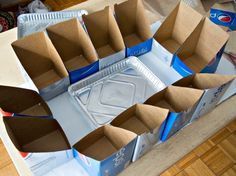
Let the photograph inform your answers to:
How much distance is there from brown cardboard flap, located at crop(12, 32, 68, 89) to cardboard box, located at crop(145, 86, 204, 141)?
0.28m

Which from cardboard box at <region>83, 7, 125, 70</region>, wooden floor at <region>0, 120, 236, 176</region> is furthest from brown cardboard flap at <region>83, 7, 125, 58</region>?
wooden floor at <region>0, 120, 236, 176</region>

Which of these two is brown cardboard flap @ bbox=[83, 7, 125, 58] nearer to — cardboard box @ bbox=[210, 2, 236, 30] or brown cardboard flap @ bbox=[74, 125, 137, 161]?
brown cardboard flap @ bbox=[74, 125, 137, 161]

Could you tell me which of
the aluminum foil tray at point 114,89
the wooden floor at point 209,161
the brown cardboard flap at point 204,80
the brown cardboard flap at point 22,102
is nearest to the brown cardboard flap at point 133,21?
the aluminum foil tray at point 114,89

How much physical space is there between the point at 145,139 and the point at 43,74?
39 cm

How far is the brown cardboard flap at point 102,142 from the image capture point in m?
0.67

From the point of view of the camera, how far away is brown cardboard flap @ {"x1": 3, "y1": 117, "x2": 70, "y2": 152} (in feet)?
2.21

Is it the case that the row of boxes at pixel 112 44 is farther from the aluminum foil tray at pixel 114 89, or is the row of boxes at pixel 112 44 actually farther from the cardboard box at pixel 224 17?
the cardboard box at pixel 224 17

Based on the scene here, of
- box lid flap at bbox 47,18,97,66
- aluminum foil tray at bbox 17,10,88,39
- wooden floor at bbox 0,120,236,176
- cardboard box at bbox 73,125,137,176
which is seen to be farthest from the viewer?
wooden floor at bbox 0,120,236,176

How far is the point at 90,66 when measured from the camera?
32.3 inches

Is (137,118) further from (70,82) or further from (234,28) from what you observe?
(234,28)

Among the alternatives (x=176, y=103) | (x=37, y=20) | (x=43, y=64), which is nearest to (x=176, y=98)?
(x=176, y=103)

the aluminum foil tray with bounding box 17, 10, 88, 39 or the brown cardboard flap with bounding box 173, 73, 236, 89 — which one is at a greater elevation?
the aluminum foil tray with bounding box 17, 10, 88, 39

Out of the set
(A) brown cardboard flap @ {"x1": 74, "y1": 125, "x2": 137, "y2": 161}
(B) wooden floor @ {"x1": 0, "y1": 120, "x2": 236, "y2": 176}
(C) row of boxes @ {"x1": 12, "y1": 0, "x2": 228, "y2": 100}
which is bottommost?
(B) wooden floor @ {"x1": 0, "y1": 120, "x2": 236, "y2": 176}

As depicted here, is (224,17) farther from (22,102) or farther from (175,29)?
(22,102)
